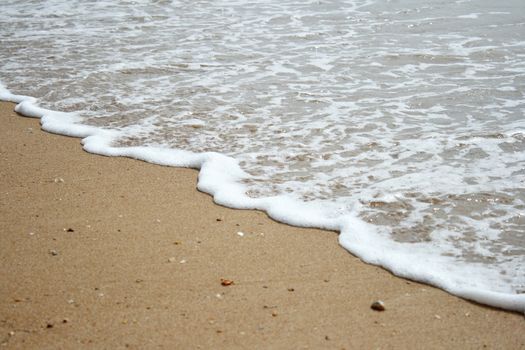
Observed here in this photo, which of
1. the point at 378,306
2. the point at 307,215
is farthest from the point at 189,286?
the point at 307,215

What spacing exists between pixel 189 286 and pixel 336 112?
287cm

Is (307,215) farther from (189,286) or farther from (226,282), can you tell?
(189,286)

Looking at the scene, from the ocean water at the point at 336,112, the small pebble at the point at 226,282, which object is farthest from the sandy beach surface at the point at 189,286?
the ocean water at the point at 336,112

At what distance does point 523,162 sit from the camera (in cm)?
432

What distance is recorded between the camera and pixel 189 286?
2951mm

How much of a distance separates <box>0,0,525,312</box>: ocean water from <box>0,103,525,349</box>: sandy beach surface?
201mm

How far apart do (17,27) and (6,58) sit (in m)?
2.19

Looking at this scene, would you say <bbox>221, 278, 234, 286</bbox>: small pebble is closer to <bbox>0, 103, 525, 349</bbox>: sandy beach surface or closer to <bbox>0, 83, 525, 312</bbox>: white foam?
<bbox>0, 103, 525, 349</bbox>: sandy beach surface

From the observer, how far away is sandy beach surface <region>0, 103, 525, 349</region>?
2600mm

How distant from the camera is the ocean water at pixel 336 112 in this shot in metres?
3.52

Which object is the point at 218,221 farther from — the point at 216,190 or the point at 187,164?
the point at 187,164

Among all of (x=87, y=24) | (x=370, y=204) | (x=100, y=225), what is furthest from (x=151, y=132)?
(x=87, y=24)

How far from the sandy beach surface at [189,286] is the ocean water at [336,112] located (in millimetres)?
201

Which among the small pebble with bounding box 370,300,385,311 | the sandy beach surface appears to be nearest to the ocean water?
the sandy beach surface
